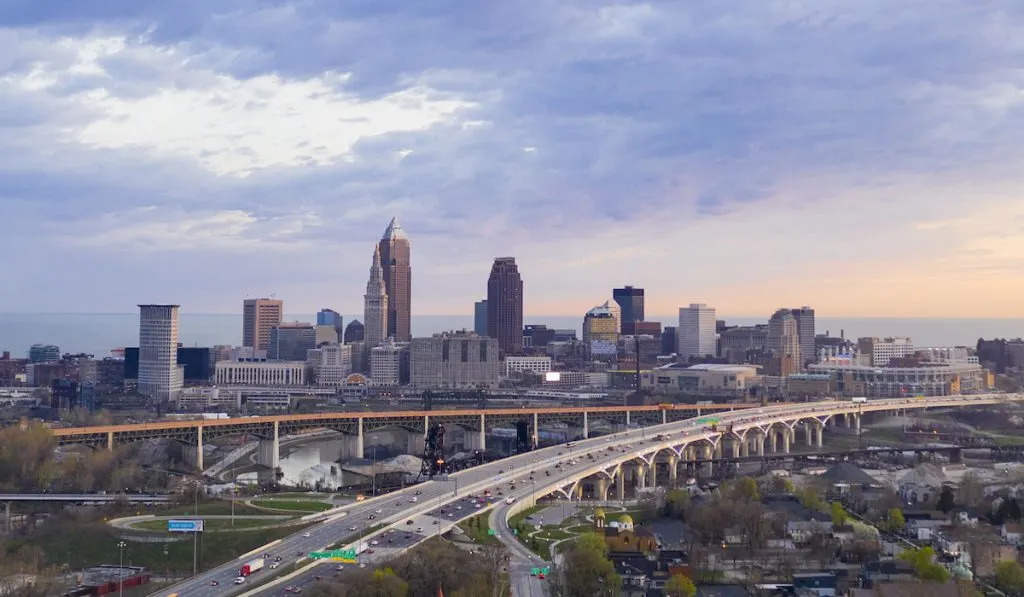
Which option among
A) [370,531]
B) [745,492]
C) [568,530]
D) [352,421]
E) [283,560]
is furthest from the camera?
[352,421]

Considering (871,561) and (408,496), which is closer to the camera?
(871,561)

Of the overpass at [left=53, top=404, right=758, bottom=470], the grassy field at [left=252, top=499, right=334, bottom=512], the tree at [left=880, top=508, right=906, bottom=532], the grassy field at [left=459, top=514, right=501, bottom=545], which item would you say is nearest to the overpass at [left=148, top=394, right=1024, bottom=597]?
the grassy field at [left=459, top=514, right=501, bottom=545]

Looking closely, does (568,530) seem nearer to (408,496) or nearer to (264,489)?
(408,496)

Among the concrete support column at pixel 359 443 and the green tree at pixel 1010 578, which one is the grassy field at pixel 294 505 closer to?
the green tree at pixel 1010 578

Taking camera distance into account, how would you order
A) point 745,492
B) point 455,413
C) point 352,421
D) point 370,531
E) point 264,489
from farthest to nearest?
point 455,413, point 352,421, point 264,489, point 745,492, point 370,531

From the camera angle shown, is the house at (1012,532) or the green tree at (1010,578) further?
the house at (1012,532)

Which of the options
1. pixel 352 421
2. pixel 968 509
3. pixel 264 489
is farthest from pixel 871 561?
pixel 352 421

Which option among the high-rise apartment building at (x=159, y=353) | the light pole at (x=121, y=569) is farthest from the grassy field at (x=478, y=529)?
the high-rise apartment building at (x=159, y=353)
